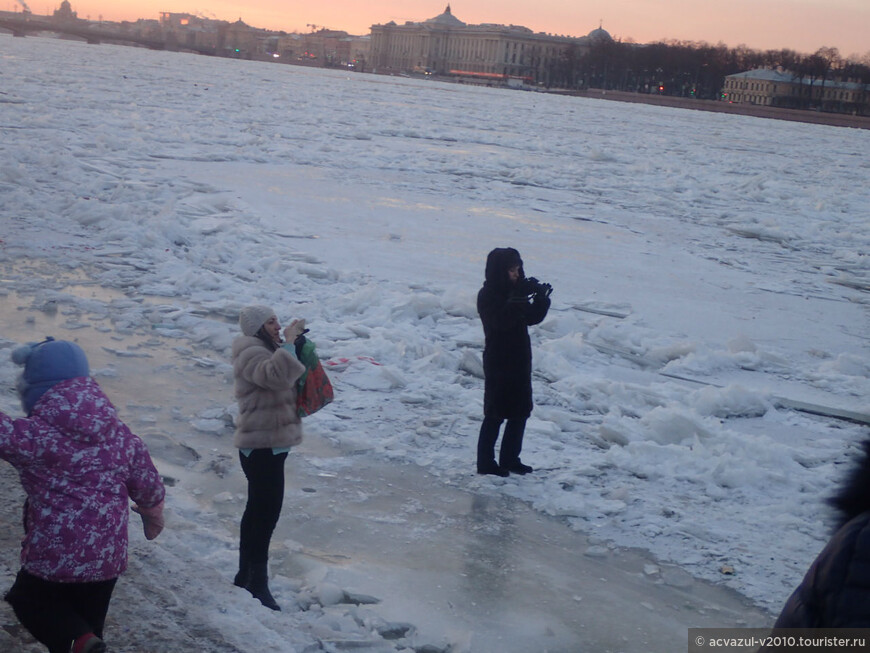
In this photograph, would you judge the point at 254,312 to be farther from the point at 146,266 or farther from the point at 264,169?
the point at 264,169

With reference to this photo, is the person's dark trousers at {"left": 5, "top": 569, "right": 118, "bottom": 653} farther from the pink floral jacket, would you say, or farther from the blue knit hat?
the blue knit hat

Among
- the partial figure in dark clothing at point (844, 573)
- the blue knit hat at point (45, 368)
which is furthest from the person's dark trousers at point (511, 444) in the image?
the partial figure in dark clothing at point (844, 573)

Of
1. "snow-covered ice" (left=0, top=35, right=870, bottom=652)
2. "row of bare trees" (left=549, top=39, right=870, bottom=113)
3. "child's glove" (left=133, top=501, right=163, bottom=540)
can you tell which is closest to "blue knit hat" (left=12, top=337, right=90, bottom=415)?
"child's glove" (left=133, top=501, right=163, bottom=540)

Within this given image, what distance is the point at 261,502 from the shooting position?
3641 millimetres

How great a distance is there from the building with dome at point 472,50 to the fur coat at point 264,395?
13544cm

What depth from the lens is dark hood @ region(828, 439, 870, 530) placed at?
158cm

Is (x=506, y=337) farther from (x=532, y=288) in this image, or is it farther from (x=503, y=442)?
(x=503, y=442)

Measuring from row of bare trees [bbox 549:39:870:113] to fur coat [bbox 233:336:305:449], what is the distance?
11979 cm

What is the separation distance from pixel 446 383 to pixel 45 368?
4.35 m

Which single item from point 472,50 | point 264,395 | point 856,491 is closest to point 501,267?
point 264,395

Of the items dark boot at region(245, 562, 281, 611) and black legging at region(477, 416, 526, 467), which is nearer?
dark boot at region(245, 562, 281, 611)

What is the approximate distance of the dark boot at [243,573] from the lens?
3.58 meters

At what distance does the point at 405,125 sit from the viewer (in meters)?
32.7

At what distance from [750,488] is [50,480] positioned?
3929 millimetres
